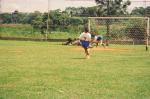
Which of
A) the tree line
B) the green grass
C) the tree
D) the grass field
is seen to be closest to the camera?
the grass field

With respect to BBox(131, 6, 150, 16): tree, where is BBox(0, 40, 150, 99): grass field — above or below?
below

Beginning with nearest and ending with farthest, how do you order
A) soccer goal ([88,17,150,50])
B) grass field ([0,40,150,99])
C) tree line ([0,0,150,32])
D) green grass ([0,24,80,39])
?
grass field ([0,40,150,99]) → soccer goal ([88,17,150,50]) → green grass ([0,24,80,39]) → tree line ([0,0,150,32])

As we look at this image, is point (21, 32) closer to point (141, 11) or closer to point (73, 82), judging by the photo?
point (141, 11)

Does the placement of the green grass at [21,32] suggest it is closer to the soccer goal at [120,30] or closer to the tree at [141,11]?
the soccer goal at [120,30]

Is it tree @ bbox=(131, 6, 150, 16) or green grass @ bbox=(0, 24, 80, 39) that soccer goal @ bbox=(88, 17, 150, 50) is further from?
green grass @ bbox=(0, 24, 80, 39)

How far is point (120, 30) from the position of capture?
45656 millimetres

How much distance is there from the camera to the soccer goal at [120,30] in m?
45.0

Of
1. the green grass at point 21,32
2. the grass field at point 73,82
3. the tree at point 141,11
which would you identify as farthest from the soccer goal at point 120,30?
the grass field at point 73,82

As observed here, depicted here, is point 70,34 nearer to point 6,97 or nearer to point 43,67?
point 43,67

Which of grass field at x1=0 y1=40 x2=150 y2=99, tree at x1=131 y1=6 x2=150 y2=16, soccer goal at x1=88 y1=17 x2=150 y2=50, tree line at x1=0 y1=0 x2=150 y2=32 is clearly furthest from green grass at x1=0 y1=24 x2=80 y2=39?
grass field at x1=0 y1=40 x2=150 y2=99

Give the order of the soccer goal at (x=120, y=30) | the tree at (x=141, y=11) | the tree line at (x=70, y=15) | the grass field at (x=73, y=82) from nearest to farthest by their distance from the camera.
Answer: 1. the grass field at (x=73, y=82)
2. the soccer goal at (x=120, y=30)
3. the tree at (x=141, y=11)
4. the tree line at (x=70, y=15)

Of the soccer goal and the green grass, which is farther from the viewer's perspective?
the green grass

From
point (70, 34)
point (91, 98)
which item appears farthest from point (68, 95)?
point (70, 34)

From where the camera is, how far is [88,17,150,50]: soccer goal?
148ft
